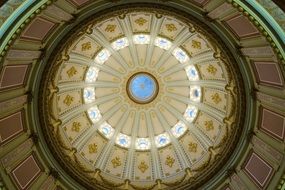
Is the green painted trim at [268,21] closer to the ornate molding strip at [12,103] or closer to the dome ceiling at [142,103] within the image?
the dome ceiling at [142,103]

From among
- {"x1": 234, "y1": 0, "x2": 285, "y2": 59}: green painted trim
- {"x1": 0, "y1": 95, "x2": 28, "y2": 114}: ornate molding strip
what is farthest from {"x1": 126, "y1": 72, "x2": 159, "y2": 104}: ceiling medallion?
{"x1": 234, "y1": 0, "x2": 285, "y2": 59}: green painted trim

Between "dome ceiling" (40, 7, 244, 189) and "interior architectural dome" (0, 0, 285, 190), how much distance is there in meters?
0.08

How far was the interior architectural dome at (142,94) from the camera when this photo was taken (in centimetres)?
1673

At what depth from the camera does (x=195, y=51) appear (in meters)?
24.4

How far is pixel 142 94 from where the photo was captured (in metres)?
28.5

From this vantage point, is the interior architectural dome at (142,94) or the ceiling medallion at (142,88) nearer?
the interior architectural dome at (142,94)

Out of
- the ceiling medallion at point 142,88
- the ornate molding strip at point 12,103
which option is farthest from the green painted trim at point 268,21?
the ceiling medallion at point 142,88

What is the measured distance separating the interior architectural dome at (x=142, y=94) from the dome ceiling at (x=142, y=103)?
0.08 metres

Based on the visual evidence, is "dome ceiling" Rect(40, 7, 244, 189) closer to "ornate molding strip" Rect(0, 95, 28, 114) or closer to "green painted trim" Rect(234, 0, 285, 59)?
"ornate molding strip" Rect(0, 95, 28, 114)

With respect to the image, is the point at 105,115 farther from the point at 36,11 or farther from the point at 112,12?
the point at 36,11

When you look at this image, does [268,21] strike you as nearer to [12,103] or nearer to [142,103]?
[12,103]

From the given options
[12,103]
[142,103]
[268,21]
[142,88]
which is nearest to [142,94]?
[142,88]

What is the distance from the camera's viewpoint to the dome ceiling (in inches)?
854

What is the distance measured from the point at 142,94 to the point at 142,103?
0.71 meters
